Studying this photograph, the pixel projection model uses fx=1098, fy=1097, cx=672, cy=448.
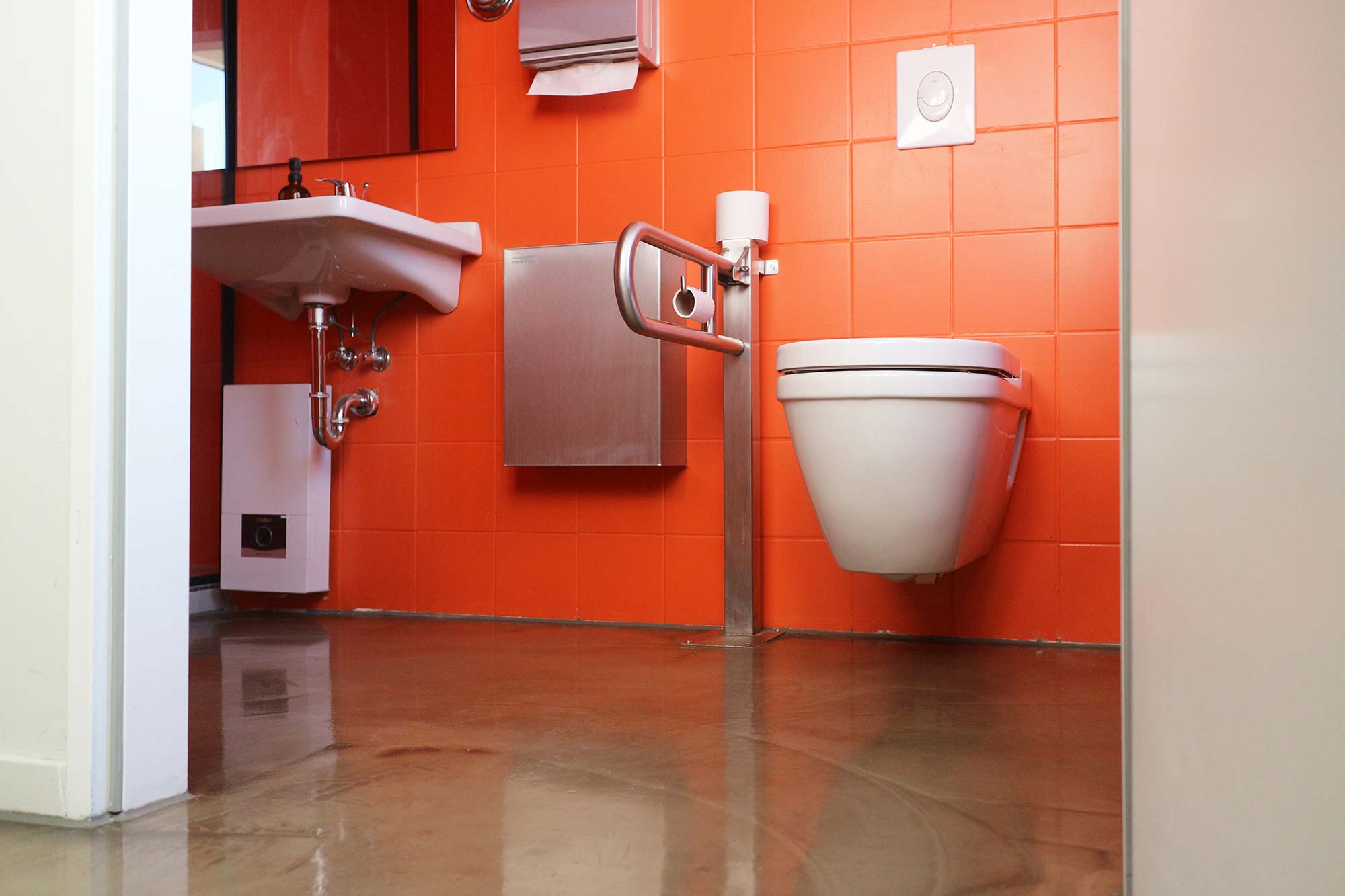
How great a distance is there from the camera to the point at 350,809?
1.15 metres

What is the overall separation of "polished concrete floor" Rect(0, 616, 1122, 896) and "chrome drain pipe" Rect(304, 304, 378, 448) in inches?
27.8

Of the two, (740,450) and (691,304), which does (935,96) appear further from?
(740,450)

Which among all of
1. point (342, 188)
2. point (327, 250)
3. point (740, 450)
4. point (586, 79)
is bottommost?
point (740, 450)

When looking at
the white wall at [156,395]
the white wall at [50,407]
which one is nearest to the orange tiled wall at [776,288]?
the white wall at [156,395]

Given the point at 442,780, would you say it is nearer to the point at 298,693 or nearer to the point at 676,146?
the point at 298,693

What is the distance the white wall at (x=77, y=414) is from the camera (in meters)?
1.12

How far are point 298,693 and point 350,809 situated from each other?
2.29 ft

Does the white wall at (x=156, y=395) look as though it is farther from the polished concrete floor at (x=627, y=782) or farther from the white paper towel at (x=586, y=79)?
the white paper towel at (x=586, y=79)

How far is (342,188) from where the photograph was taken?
257 cm

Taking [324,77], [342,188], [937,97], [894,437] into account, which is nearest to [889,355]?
[894,437]

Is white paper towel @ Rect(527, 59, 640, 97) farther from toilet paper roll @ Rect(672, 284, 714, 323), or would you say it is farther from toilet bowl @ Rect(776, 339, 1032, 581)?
toilet bowl @ Rect(776, 339, 1032, 581)

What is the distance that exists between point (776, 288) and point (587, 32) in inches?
28.7

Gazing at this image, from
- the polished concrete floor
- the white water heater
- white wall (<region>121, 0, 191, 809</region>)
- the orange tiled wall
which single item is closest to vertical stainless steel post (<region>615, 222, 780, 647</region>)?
the orange tiled wall

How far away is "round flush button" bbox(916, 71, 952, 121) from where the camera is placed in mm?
2338
